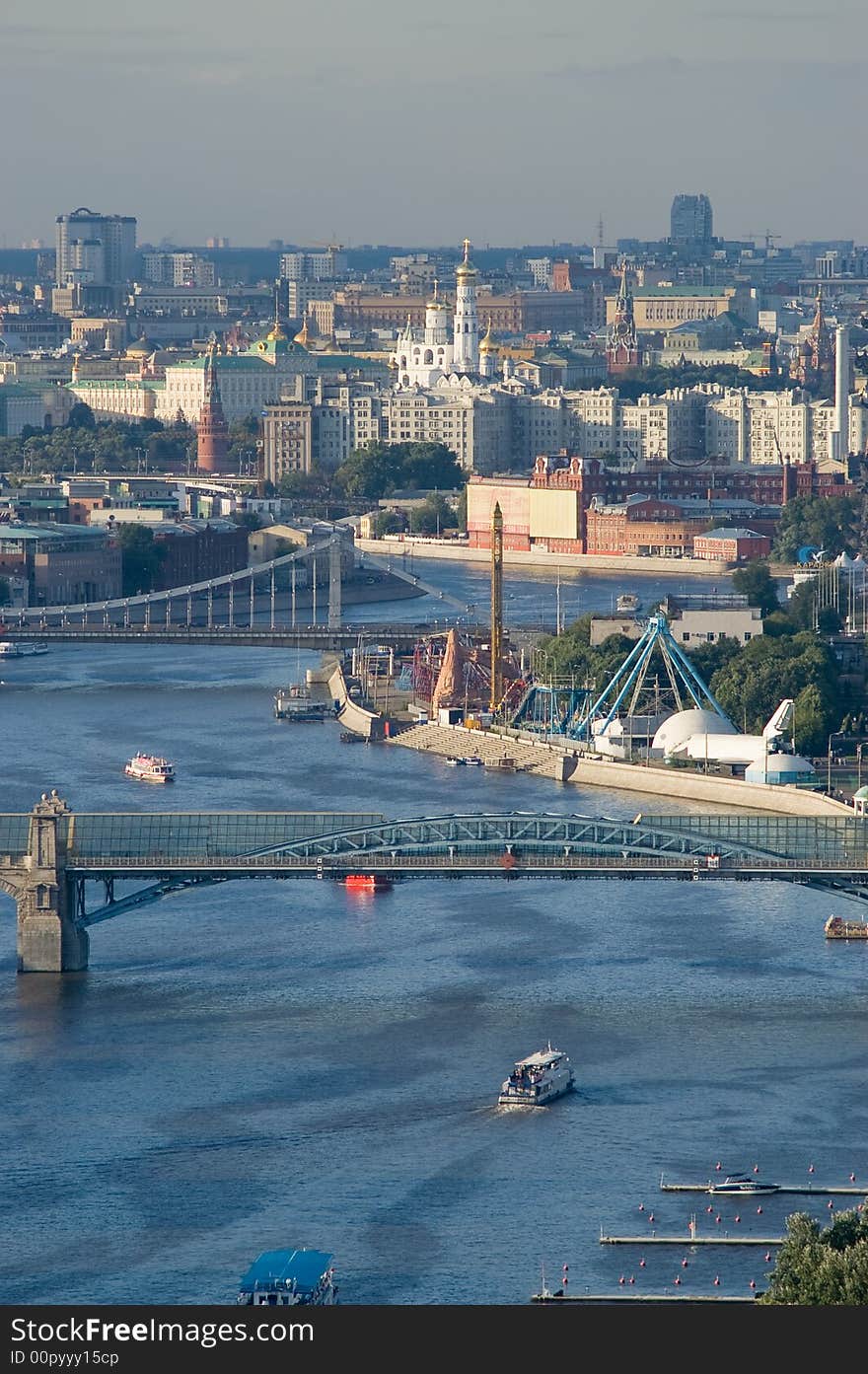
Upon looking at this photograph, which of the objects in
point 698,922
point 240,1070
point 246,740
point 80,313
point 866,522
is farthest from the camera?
point 80,313

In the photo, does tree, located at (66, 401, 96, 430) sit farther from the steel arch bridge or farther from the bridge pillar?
the bridge pillar

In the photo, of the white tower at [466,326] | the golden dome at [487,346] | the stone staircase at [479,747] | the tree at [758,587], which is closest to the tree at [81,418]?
the white tower at [466,326]

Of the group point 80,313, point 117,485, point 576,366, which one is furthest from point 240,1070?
point 80,313

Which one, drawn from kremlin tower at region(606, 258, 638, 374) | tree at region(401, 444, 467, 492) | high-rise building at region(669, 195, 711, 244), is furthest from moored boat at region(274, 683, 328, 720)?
high-rise building at region(669, 195, 711, 244)

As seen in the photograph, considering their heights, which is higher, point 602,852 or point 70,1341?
point 70,1341

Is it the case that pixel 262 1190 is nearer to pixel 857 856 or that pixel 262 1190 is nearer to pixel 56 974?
pixel 56 974

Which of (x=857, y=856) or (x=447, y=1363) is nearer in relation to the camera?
(x=447, y=1363)

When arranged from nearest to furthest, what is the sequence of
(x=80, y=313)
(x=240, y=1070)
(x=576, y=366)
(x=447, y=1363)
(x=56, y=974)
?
(x=447, y=1363)
(x=240, y=1070)
(x=56, y=974)
(x=576, y=366)
(x=80, y=313)

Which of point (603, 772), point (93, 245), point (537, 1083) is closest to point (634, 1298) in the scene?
point (537, 1083)
